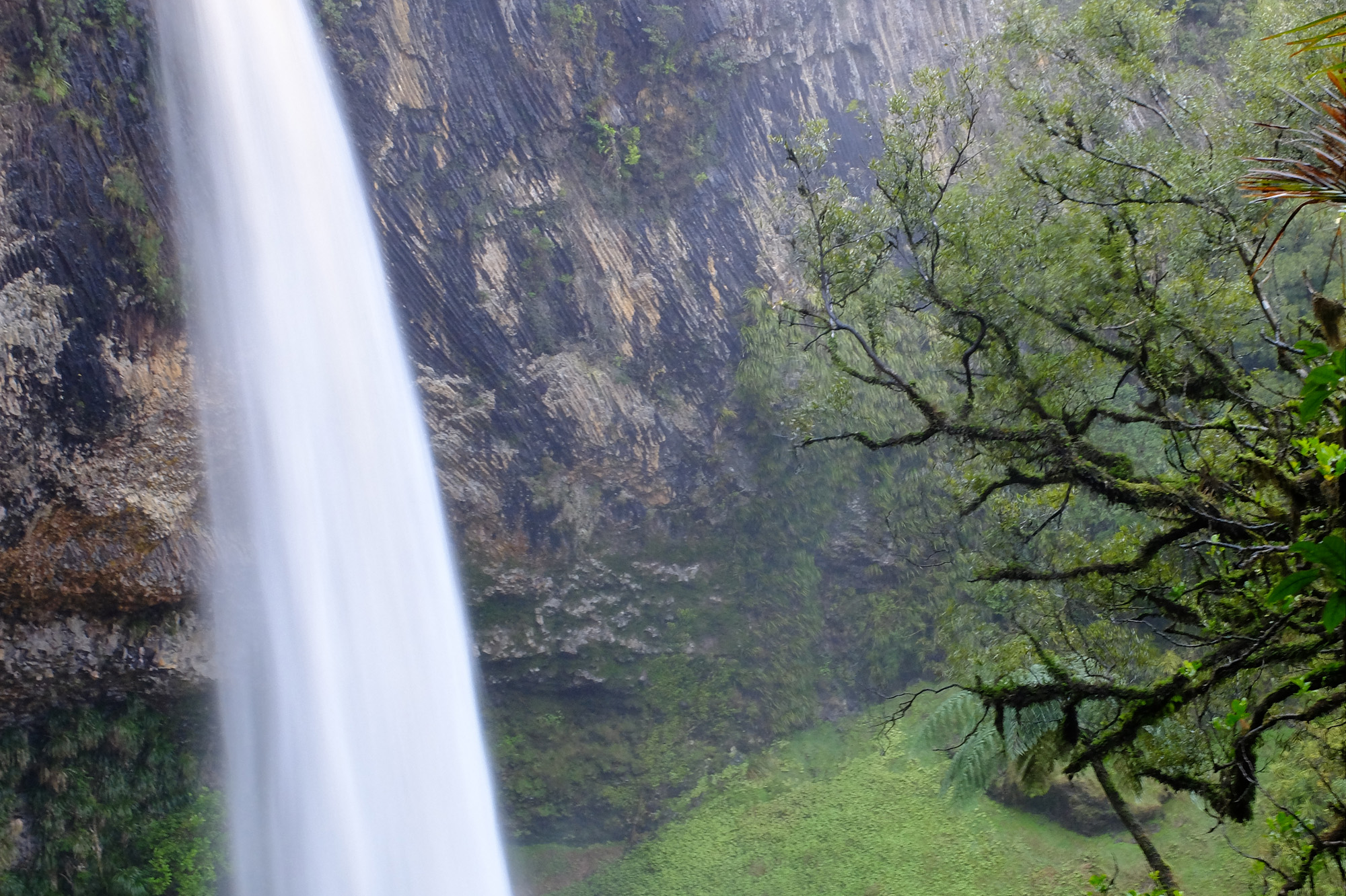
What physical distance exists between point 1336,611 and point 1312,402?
0.47m

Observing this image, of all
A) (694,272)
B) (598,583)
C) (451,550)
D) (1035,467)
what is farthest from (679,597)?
(1035,467)

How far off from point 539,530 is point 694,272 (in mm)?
4901

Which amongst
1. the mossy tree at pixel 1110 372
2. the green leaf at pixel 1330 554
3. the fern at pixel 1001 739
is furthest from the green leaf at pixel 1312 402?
the fern at pixel 1001 739

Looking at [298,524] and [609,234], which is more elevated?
[609,234]

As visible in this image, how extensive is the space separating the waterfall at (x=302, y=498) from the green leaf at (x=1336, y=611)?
35.1 feet

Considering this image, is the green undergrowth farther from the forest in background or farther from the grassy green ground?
the grassy green ground

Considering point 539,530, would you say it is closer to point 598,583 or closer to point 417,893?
point 598,583

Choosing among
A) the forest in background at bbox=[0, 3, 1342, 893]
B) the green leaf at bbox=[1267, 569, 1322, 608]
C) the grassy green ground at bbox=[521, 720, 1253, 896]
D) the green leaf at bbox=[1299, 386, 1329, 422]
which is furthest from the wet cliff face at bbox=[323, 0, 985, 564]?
the green leaf at bbox=[1267, 569, 1322, 608]

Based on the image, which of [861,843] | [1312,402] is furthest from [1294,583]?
[861,843]

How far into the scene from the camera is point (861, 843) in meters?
11.9

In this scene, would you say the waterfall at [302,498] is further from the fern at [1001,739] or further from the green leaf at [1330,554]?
the green leaf at [1330,554]

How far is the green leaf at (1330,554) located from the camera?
1.83 meters

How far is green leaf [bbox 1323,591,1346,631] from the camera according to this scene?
1.86 m

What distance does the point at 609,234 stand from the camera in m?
13.4
